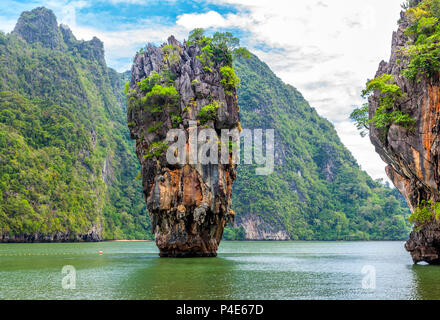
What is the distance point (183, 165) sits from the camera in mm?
37531

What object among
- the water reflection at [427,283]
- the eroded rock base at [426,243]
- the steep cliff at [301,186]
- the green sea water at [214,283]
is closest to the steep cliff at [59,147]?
the steep cliff at [301,186]

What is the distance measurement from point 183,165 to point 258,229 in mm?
88947

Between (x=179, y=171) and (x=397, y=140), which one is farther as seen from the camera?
(x=179, y=171)

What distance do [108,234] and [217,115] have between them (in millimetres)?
78611

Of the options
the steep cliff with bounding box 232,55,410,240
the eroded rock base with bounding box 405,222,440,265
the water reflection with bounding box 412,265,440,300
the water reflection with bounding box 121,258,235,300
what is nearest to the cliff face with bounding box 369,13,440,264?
the eroded rock base with bounding box 405,222,440,265

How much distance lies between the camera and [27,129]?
96688 mm

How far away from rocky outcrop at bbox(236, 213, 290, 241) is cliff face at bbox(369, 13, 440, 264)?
302 ft

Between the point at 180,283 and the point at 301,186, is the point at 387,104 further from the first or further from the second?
the point at 301,186

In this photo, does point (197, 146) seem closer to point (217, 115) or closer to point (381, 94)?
point (217, 115)

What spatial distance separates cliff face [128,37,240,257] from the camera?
37.6 m

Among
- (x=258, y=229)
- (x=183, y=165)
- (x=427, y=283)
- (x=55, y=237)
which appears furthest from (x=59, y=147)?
(x=427, y=283)

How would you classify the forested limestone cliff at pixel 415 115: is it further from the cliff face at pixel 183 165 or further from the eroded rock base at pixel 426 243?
the cliff face at pixel 183 165

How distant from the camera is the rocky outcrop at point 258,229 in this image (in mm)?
123188
